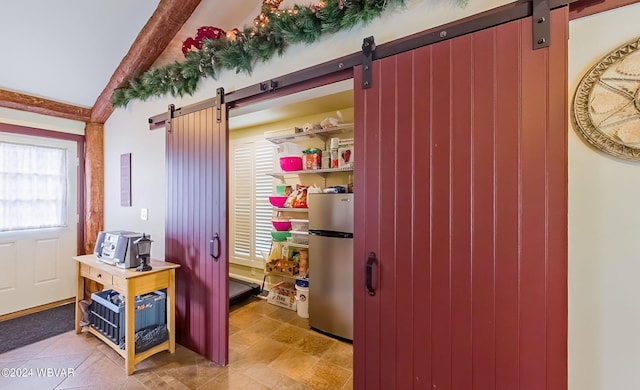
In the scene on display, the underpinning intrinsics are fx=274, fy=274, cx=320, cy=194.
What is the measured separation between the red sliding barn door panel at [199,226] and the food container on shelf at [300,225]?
3.94 feet

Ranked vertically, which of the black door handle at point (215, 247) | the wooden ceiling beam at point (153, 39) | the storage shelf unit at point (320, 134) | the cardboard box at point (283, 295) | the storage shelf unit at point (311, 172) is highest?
the wooden ceiling beam at point (153, 39)

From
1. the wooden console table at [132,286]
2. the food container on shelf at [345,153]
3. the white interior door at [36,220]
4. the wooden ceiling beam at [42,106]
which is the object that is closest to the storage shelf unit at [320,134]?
the food container on shelf at [345,153]

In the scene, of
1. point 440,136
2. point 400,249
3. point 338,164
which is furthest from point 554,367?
point 338,164

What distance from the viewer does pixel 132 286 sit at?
6.86 ft

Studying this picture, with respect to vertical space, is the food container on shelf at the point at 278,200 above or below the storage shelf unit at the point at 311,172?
below

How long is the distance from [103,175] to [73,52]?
140 cm

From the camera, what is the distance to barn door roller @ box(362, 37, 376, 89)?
148cm

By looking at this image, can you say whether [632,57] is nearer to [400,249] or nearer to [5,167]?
[400,249]

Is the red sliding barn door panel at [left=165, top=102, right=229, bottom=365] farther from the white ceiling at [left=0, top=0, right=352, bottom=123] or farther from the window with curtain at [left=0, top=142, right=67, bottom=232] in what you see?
the window with curtain at [left=0, top=142, right=67, bottom=232]

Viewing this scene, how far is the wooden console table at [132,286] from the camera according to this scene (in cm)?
208

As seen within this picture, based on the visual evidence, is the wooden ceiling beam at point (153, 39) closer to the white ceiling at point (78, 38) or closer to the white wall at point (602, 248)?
the white ceiling at point (78, 38)

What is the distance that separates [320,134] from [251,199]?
1.52 metres

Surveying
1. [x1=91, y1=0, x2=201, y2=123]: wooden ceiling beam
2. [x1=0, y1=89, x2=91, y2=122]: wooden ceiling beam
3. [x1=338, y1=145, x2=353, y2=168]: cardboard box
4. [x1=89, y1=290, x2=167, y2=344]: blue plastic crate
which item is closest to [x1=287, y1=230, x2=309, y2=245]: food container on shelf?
[x1=338, y1=145, x2=353, y2=168]: cardboard box

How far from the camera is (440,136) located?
1.29m
